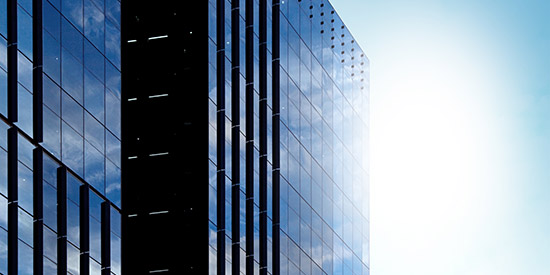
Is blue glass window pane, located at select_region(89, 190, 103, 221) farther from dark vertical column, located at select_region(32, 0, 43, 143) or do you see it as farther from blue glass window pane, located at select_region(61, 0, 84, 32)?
blue glass window pane, located at select_region(61, 0, 84, 32)

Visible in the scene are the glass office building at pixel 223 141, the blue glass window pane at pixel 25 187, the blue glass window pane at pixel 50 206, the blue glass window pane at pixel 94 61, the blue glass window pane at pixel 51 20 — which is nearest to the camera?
the blue glass window pane at pixel 25 187

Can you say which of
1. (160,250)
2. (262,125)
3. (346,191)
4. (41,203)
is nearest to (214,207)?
(160,250)

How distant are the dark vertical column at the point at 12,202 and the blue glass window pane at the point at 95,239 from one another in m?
6.83

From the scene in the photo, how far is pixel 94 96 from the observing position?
155 ft

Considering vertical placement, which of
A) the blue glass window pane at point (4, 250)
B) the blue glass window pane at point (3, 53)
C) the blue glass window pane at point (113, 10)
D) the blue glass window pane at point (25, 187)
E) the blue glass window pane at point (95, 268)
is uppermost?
the blue glass window pane at point (113, 10)

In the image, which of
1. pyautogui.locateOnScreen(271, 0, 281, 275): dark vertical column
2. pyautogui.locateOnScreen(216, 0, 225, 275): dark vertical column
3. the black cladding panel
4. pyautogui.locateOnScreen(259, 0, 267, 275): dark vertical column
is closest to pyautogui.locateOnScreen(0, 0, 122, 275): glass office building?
the black cladding panel

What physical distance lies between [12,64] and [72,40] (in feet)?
19.1

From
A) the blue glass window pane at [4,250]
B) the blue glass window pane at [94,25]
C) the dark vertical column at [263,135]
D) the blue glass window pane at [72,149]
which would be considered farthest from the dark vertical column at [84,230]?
the dark vertical column at [263,135]

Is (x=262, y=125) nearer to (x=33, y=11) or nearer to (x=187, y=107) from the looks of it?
(x=187, y=107)

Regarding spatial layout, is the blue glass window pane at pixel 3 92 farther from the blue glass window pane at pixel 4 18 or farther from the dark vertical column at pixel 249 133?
the dark vertical column at pixel 249 133

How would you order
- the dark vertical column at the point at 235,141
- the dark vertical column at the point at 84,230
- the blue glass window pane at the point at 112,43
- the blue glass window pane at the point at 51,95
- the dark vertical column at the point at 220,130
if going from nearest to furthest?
the blue glass window pane at the point at 51,95
the dark vertical column at the point at 84,230
the blue glass window pane at the point at 112,43
the dark vertical column at the point at 220,130
the dark vertical column at the point at 235,141

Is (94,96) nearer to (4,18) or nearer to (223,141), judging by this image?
(4,18)

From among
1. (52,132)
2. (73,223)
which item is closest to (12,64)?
(52,132)

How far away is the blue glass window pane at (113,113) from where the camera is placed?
1912 inches
